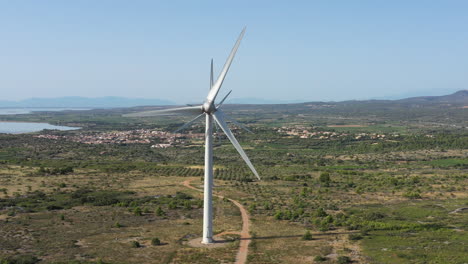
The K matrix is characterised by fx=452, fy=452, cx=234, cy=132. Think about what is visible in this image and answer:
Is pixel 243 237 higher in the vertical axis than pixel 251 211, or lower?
higher

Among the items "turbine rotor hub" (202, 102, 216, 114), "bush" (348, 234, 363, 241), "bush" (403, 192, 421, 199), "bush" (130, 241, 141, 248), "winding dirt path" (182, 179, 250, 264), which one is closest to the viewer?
"winding dirt path" (182, 179, 250, 264)

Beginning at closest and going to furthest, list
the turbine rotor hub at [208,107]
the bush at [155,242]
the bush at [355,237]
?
the turbine rotor hub at [208,107], the bush at [155,242], the bush at [355,237]

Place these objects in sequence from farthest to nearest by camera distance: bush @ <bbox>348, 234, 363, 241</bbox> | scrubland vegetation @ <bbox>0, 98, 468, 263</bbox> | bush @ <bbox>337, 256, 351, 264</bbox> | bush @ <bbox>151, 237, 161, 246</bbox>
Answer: bush @ <bbox>348, 234, 363, 241</bbox> → bush @ <bbox>151, 237, 161, 246</bbox> → scrubland vegetation @ <bbox>0, 98, 468, 263</bbox> → bush @ <bbox>337, 256, 351, 264</bbox>

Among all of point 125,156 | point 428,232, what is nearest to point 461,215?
point 428,232

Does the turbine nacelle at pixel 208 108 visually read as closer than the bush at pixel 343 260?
No

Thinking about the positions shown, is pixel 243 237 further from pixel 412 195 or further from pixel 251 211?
pixel 412 195

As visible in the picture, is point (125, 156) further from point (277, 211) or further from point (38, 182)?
point (277, 211)

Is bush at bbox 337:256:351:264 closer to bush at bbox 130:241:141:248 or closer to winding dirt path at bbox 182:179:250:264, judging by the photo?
winding dirt path at bbox 182:179:250:264

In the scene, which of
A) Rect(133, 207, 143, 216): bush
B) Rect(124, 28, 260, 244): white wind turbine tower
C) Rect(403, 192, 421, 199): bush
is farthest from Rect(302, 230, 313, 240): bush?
Rect(403, 192, 421, 199): bush

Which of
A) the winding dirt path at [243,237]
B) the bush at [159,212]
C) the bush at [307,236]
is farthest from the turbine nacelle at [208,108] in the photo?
the bush at [159,212]

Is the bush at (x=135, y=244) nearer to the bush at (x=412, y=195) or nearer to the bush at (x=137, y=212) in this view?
the bush at (x=137, y=212)

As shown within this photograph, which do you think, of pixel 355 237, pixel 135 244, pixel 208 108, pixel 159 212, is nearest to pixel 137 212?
pixel 159 212

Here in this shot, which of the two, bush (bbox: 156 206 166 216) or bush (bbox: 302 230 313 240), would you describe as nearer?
bush (bbox: 302 230 313 240)
